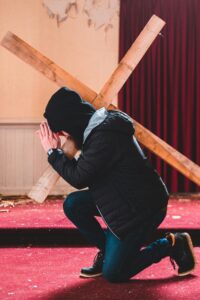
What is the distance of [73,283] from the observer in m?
2.35

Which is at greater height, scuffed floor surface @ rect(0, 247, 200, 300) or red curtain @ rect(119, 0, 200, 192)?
red curtain @ rect(119, 0, 200, 192)

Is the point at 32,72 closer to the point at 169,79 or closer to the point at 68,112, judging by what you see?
the point at 169,79

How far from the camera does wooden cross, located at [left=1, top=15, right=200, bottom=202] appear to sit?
7.23ft

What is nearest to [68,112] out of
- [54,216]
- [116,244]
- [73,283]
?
[116,244]

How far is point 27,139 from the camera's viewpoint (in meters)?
5.04

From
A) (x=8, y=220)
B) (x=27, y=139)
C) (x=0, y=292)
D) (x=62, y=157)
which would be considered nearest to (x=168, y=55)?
(x=27, y=139)

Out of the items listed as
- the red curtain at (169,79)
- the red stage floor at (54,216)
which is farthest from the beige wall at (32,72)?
the red stage floor at (54,216)

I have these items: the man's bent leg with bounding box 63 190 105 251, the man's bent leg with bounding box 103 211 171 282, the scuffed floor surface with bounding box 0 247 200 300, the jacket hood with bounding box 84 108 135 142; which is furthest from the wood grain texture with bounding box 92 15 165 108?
the scuffed floor surface with bounding box 0 247 200 300

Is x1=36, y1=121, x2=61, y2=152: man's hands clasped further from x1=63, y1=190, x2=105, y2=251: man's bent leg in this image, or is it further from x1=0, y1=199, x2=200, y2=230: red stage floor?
x1=0, y1=199, x2=200, y2=230: red stage floor

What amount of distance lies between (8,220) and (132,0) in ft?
8.43

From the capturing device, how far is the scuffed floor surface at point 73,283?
215 centimetres

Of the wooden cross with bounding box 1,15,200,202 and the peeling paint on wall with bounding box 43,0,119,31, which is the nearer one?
the wooden cross with bounding box 1,15,200,202

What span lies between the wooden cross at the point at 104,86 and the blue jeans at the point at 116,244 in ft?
0.72

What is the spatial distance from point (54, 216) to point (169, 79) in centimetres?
199
